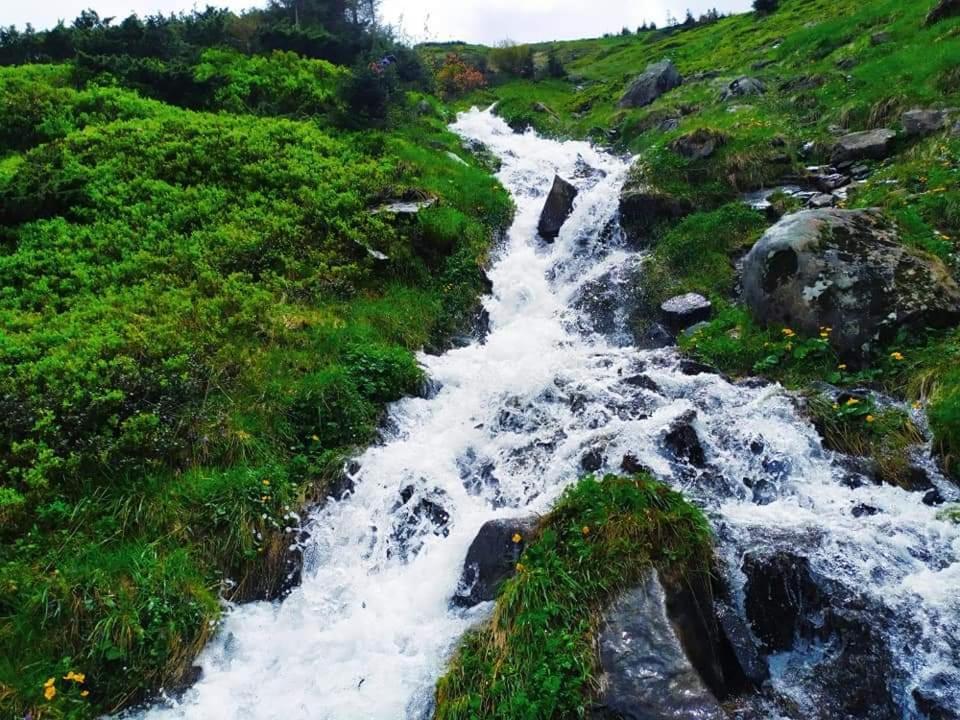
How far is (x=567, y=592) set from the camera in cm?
584

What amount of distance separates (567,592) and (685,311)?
7.22 metres

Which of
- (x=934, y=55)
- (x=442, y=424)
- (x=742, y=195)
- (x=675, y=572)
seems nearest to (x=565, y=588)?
(x=675, y=572)

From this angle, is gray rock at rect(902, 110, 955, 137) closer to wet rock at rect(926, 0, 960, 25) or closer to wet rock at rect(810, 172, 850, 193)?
wet rock at rect(810, 172, 850, 193)

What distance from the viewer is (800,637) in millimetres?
5801

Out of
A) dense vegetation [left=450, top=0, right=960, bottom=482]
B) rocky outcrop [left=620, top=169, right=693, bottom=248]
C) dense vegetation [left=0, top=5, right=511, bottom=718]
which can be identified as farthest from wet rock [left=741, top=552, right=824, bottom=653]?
rocky outcrop [left=620, top=169, right=693, bottom=248]

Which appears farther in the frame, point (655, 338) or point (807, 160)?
point (807, 160)

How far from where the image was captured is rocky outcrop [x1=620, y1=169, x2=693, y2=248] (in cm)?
1493

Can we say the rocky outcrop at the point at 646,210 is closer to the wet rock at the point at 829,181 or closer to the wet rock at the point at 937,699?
the wet rock at the point at 829,181

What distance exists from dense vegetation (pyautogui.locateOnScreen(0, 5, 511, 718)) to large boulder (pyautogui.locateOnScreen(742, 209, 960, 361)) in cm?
606

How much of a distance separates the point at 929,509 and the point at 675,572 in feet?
9.98

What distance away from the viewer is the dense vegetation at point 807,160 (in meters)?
8.22

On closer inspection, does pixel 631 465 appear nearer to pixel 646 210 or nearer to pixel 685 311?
pixel 685 311

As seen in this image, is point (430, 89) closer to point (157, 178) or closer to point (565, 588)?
point (157, 178)

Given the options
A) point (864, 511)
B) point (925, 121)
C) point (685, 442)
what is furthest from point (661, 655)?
point (925, 121)
